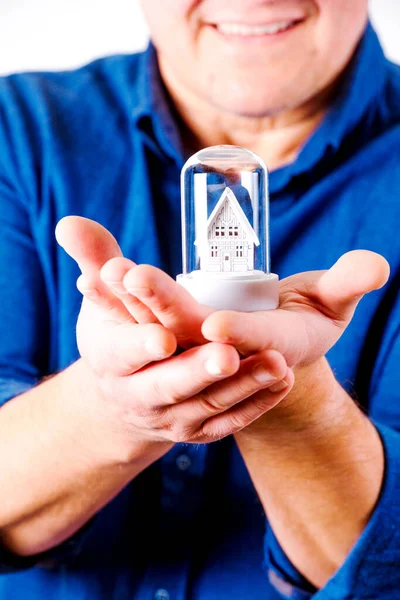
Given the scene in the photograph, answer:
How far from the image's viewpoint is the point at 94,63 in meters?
1.42

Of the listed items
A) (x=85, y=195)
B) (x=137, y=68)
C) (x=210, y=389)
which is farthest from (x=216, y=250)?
(x=137, y=68)

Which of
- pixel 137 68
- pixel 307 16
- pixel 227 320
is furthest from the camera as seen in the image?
pixel 137 68

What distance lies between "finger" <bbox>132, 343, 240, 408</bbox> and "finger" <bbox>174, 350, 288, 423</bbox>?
0.06 feet

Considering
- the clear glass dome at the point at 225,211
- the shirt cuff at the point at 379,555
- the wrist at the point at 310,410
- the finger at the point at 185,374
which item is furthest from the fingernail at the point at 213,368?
the shirt cuff at the point at 379,555

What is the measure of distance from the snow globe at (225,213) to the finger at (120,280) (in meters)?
0.22

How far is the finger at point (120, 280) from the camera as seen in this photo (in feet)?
1.84

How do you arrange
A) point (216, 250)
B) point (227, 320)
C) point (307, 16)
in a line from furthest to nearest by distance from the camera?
1. point (307, 16)
2. point (216, 250)
3. point (227, 320)

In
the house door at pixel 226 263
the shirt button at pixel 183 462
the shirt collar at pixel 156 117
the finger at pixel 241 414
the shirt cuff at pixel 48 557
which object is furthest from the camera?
the shirt collar at pixel 156 117

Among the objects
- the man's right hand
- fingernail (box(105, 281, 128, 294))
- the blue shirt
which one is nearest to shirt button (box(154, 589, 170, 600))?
the blue shirt

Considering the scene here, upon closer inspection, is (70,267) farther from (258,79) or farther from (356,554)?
(356,554)

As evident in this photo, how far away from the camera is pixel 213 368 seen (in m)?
0.54

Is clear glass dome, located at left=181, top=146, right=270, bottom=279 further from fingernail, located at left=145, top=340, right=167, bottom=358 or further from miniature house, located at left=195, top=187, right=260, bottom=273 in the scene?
fingernail, located at left=145, top=340, right=167, bottom=358

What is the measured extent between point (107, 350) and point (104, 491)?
0.39 meters

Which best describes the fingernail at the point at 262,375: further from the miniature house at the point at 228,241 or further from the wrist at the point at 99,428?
the miniature house at the point at 228,241
